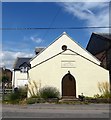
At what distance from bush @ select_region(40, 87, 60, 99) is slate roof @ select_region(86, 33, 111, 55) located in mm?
10650

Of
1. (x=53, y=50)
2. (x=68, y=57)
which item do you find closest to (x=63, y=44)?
(x=53, y=50)

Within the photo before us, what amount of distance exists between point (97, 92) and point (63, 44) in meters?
7.64

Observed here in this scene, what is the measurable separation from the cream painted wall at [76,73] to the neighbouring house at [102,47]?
5.14 m

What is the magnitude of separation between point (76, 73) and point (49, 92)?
13.3 ft

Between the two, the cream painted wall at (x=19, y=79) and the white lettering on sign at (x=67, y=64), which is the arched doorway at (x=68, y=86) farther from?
the cream painted wall at (x=19, y=79)

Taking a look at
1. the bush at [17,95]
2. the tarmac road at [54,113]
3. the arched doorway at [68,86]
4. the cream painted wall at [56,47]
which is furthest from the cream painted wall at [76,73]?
the tarmac road at [54,113]

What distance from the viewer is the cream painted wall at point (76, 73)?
85.0 ft

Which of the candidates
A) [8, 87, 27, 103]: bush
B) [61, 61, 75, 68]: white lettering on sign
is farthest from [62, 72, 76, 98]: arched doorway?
[8, 87, 27, 103]: bush

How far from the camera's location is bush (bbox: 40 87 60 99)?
23.6 metres

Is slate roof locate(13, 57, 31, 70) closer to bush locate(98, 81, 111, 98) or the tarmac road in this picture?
bush locate(98, 81, 111, 98)

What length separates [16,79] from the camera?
48125mm

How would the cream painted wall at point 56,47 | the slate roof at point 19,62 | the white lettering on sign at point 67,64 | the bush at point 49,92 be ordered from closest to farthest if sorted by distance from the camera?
the bush at point 49,92, the white lettering on sign at point 67,64, the cream painted wall at point 56,47, the slate roof at point 19,62

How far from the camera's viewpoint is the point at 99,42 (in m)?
35.1

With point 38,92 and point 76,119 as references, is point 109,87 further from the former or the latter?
point 76,119
